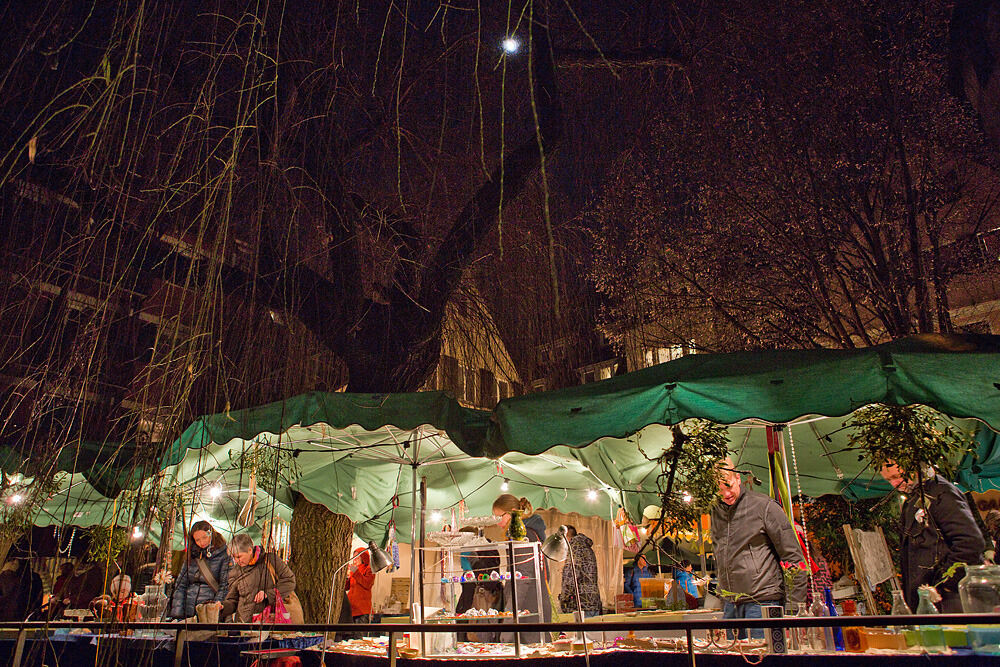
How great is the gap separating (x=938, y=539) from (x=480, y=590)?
3.13 m

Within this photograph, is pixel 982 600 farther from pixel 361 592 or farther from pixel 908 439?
pixel 361 592

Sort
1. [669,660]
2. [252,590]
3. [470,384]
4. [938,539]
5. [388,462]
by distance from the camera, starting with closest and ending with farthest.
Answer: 1. [669,660]
2. [938,539]
3. [252,590]
4. [388,462]
5. [470,384]

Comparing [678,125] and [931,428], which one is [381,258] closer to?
[931,428]

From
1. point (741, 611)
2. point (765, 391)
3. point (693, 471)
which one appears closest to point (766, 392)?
point (765, 391)

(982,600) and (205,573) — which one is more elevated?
(205,573)

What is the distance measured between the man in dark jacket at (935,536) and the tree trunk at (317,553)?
4.67 metres

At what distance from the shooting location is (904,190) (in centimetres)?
968

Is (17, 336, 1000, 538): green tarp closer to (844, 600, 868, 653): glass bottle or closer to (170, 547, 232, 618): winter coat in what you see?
(170, 547, 232, 618): winter coat

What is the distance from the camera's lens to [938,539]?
13.1 ft

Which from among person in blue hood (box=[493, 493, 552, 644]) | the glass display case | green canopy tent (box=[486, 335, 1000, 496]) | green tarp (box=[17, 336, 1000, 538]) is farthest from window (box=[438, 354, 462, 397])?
green canopy tent (box=[486, 335, 1000, 496])

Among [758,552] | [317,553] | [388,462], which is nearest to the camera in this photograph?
[758,552]

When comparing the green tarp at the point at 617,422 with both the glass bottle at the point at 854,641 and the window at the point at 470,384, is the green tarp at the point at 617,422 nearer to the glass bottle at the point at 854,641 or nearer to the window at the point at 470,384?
the window at the point at 470,384

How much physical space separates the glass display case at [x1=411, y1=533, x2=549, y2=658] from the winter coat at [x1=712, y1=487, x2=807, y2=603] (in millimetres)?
1392

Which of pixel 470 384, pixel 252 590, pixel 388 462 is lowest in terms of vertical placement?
pixel 252 590
